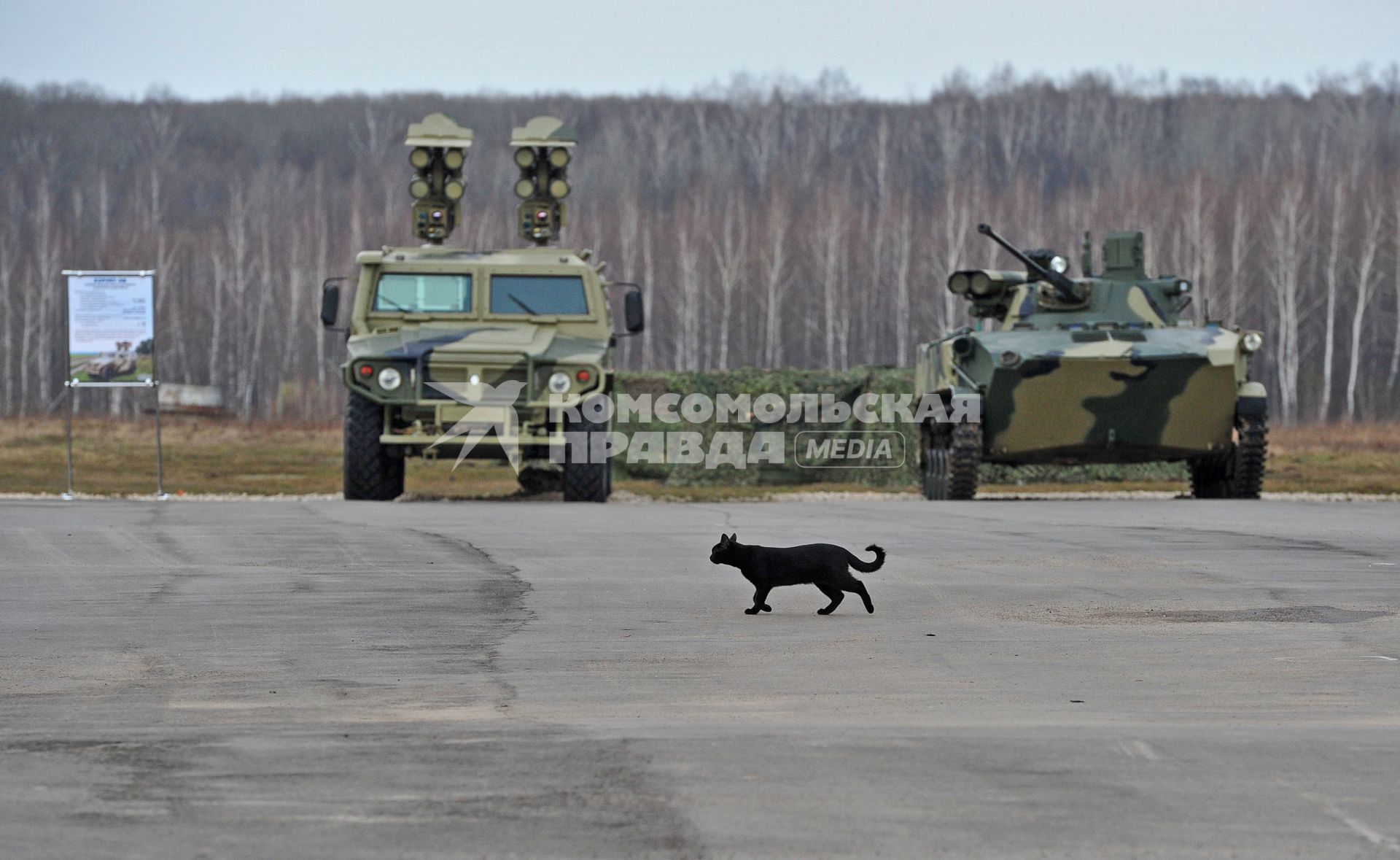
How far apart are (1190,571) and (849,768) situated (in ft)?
19.1

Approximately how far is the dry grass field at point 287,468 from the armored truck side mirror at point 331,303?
236 cm

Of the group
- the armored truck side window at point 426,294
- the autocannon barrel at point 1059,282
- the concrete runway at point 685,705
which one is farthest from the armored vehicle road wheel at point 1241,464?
the concrete runway at point 685,705

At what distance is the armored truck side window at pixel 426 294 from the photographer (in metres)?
19.7

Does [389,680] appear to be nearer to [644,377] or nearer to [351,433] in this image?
[351,433]

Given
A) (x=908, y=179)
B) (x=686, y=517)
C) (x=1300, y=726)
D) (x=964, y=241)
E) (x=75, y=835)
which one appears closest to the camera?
(x=75, y=835)

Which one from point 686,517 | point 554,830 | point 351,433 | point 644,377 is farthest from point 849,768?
point 644,377

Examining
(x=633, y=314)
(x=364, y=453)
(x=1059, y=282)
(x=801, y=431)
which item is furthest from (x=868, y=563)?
(x=801, y=431)

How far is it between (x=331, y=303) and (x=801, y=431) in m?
12.3

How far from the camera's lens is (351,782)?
475 centimetres

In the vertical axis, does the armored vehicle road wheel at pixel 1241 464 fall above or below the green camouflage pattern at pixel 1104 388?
below

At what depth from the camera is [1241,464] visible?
20.8 metres

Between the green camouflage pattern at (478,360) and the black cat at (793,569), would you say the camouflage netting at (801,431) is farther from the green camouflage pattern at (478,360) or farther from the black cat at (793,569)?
the black cat at (793,569)
